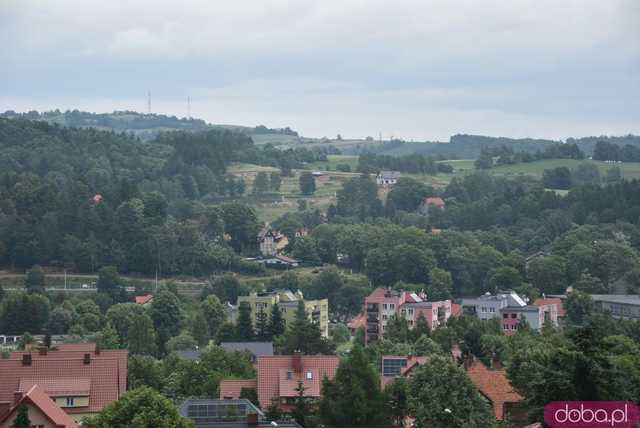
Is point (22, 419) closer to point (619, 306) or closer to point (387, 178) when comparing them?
point (619, 306)

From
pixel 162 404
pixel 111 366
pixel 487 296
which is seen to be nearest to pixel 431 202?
pixel 487 296

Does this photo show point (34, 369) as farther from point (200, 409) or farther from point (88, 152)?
point (88, 152)

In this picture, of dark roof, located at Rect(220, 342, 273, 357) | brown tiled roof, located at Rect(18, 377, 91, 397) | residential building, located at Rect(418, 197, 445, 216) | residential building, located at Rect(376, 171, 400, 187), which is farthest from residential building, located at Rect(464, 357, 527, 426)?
residential building, located at Rect(376, 171, 400, 187)

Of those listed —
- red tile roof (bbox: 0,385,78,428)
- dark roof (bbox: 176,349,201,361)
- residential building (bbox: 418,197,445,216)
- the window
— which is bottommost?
dark roof (bbox: 176,349,201,361)

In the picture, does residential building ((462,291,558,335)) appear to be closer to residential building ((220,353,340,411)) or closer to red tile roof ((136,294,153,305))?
red tile roof ((136,294,153,305))

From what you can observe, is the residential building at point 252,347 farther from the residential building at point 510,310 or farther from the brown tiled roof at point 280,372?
the brown tiled roof at point 280,372

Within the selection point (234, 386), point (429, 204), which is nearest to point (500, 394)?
point (234, 386)
